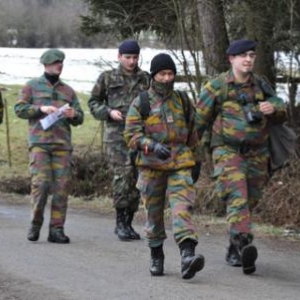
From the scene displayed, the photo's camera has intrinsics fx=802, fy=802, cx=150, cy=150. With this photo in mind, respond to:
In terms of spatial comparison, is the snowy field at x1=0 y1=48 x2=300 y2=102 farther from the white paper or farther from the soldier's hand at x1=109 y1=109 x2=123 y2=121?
the white paper

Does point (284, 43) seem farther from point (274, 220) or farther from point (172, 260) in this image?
point (172, 260)

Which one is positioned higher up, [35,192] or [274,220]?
[35,192]

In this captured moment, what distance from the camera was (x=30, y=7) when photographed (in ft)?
51.3

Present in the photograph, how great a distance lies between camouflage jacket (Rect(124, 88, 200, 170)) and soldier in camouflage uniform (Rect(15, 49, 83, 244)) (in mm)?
1790

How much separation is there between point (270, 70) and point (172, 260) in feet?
22.9

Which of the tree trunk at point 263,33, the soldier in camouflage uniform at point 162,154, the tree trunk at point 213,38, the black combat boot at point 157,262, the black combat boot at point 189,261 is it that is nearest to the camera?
the black combat boot at point 189,261

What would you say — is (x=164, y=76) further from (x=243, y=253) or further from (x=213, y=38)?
(x=213, y=38)

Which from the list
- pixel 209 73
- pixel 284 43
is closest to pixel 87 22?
pixel 209 73

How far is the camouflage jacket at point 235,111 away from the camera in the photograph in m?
6.95

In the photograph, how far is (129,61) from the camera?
8.45 m

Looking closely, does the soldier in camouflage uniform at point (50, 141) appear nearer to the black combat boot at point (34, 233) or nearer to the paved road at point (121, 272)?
the black combat boot at point (34, 233)

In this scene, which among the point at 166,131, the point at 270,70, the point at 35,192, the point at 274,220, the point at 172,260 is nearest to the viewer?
the point at 166,131

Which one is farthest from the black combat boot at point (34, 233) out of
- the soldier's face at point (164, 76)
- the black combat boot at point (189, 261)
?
the soldier's face at point (164, 76)

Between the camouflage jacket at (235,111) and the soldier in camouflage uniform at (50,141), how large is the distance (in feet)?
6.18
